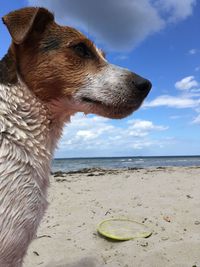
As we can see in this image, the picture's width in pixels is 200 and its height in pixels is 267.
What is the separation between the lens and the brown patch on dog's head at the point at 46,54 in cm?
296

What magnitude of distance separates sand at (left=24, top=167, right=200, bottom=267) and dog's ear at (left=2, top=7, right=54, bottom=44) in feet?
9.75

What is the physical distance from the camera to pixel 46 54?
9.98 feet

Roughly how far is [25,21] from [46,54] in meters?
0.34

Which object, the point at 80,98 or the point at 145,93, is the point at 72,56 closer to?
the point at 80,98

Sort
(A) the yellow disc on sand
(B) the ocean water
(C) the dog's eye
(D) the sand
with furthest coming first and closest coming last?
Result: (B) the ocean water → (A) the yellow disc on sand → (D) the sand → (C) the dog's eye

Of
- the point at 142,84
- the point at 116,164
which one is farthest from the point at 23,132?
the point at 116,164

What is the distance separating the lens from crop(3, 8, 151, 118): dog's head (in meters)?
2.98

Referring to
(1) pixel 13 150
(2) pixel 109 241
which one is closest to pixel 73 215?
(2) pixel 109 241

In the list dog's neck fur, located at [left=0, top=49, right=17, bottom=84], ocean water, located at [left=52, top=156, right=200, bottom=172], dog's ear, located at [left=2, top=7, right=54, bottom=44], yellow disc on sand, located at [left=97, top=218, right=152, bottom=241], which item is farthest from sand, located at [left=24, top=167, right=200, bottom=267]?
ocean water, located at [left=52, top=156, right=200, bottom=172]

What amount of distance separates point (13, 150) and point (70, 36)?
4.01ft

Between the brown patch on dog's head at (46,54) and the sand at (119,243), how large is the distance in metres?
2.53

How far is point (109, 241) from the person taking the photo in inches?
201

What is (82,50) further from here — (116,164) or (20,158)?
(116,164)

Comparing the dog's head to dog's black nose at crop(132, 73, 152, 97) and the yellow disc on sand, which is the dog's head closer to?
dog's black nose at crop(132, 73, 152, 97)
